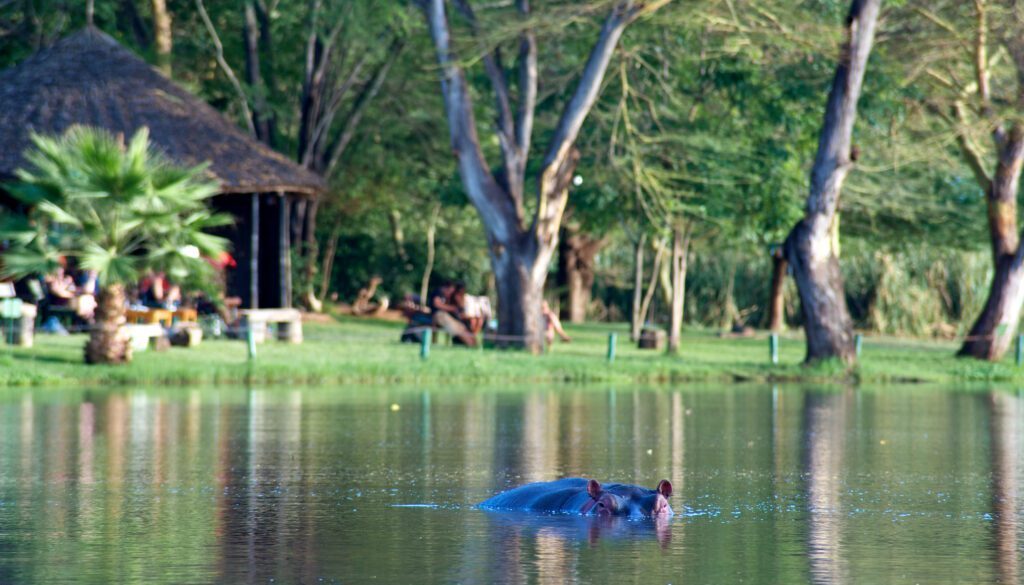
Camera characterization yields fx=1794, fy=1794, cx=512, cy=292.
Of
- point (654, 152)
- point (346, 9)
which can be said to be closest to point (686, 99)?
point (654, 152)

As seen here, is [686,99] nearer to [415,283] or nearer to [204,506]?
[415,283]

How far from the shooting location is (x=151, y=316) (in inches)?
1270

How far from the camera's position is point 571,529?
1170 cm

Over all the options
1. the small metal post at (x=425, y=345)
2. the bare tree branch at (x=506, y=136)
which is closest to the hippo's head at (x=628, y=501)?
the small metal post at (x=425, y=345)

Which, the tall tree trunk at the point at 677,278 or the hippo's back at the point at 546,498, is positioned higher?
the tall tree trunk at the point at 677,278

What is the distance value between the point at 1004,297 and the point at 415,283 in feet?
63.9

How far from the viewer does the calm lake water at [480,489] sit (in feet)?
33.3

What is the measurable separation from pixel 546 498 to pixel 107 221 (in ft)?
56.8

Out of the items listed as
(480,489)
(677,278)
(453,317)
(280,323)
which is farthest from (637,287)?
(480,489)

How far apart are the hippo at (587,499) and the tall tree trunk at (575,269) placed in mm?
36077

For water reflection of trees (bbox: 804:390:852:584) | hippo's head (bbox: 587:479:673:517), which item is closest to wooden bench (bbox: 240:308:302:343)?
water reflection of trees (bbox: 804:390:852:584)

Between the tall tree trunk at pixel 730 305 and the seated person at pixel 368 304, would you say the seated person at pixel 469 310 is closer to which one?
the seated person at pixel 368 304

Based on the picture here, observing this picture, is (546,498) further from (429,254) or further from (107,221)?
(429,254)

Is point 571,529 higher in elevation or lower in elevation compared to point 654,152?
lower
